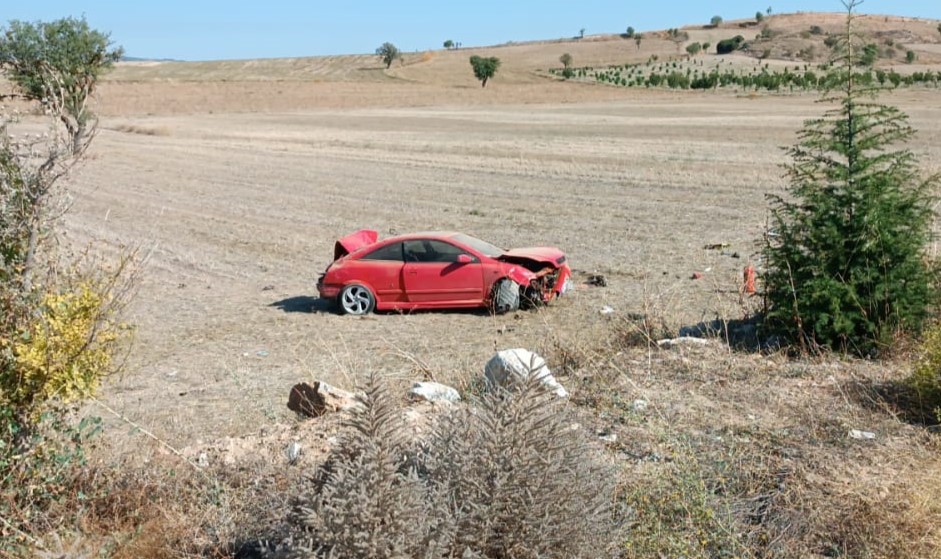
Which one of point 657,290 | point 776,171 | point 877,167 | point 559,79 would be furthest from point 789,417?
point 559,79

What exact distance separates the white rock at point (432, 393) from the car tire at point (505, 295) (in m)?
7.22

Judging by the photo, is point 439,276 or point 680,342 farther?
point 439,276

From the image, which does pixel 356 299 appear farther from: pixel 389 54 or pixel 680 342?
pixel 389 54

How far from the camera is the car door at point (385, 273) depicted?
15.7 m

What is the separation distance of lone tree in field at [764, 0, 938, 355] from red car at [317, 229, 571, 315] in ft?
18.1

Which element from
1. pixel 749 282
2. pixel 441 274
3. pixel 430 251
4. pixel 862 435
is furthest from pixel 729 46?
pixel 862 435

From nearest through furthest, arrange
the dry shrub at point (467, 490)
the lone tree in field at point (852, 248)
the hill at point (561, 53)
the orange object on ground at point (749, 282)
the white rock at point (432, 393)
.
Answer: the dry shrub at point (467, 490) → the white rock at point (432, 393) → the lone tree in field at point (852, 248) → the orange object on ground at point (749, 282) → the hill at point (561, 53)

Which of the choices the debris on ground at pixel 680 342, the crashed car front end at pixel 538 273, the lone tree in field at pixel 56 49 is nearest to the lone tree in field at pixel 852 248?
the debris on ground at pixel 680 342

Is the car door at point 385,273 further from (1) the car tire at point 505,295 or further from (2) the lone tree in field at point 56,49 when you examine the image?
(2) the lone tree in field at point 56,49

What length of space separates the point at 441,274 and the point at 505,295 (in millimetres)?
1123

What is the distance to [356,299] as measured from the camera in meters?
15.7

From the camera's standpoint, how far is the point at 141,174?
36.5 meters

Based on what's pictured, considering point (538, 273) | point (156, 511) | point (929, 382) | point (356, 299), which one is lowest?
point (356, 299)

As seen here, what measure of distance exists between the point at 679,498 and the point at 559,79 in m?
112
